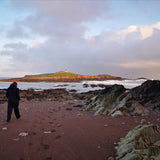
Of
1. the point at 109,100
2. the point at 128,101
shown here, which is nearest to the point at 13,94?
the point at 109,100

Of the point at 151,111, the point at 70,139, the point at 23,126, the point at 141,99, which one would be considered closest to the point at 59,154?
the point at 70,139

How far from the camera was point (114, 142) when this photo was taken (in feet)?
16.7

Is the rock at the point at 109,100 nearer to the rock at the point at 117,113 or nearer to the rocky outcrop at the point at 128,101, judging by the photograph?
the rocky outcrop at the point at 128,101

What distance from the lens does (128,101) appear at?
32.3 feet

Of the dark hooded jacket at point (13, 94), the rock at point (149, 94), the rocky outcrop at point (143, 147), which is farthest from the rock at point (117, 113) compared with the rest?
the dark hooded jacket at point (13, 94)

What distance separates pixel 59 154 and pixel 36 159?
63cm

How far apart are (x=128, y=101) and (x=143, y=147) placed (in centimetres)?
615

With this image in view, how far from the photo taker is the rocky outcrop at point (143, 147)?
10.8 ft

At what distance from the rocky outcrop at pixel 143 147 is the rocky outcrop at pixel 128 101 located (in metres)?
4.67

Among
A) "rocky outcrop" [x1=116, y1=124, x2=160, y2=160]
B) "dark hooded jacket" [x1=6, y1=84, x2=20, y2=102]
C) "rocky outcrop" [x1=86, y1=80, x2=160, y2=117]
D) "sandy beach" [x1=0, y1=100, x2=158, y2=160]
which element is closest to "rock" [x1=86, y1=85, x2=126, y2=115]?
"rocky outcrop" [x1=86, y1=80, x2=160, y2=117]

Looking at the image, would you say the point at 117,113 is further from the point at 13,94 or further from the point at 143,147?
the point at 13,94

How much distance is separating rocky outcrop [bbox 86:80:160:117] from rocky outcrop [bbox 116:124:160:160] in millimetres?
4671

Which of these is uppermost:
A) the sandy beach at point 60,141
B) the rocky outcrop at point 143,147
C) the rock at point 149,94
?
the rock at point 149,94

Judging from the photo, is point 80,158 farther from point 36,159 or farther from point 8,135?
point 8,135
